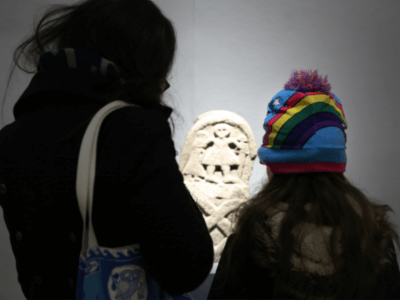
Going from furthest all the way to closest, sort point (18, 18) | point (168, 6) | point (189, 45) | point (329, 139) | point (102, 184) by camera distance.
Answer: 1. point (189, 45)
2. point (168, 6)
3. point (18, 18)
4. point (329, 139)
5. point (102, 184)

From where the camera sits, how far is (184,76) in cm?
274

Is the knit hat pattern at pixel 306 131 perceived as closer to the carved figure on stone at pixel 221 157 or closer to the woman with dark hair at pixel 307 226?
the woman with dark hair at pixel 307 226

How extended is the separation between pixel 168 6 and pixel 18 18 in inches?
41.4

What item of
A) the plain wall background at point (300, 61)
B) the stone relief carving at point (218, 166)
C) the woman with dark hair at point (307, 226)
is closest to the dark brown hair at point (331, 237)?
the woman with dark hair at point (307, 226)

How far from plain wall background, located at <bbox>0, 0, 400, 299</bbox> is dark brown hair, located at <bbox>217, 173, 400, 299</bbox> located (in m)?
1.49

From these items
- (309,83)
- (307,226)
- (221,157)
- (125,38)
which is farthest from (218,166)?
(125,38)

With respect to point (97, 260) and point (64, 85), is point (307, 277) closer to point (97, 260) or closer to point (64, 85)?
point (97, 260)

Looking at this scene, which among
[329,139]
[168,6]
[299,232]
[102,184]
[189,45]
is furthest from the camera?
[189,45]

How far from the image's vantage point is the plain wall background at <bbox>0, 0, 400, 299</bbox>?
260cm

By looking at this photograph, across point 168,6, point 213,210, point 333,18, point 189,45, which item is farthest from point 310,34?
point 213,210

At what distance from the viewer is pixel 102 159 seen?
2.26 feet

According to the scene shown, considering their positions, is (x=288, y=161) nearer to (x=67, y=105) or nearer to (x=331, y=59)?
(x=67, y=105)

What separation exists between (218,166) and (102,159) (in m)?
1.57

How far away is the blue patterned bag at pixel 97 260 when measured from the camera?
679mm
